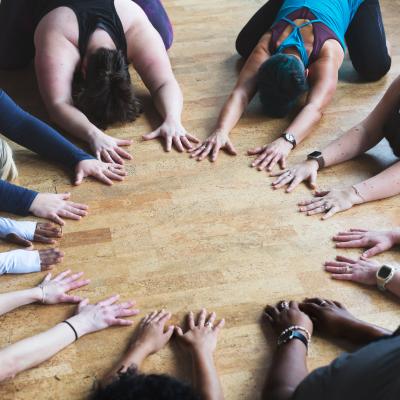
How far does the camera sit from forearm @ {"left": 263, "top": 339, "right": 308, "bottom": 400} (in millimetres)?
1495

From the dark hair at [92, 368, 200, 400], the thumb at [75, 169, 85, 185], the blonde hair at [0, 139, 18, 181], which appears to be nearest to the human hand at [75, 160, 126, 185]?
the thumb at [75, 169, 85, 185]

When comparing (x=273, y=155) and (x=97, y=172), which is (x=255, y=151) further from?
(x=97, y=172)

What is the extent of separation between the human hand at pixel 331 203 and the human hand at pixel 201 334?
605 mm

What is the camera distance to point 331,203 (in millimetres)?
2141

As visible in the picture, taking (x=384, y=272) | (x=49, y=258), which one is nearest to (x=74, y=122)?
(x=49, y=258)

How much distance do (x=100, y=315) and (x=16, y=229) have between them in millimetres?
480

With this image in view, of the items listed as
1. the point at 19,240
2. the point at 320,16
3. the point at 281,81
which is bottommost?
the point at 19,240

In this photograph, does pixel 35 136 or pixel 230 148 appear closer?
pixel 35 136

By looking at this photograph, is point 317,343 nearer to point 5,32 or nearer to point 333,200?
point 333,200

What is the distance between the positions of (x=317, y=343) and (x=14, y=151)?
1464 millimetres

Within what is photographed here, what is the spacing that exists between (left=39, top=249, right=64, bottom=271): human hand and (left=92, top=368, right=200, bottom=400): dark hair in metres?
0.75

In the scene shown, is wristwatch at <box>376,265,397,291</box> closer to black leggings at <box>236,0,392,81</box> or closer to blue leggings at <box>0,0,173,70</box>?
black leggings at <box>236,0,392,81</box>

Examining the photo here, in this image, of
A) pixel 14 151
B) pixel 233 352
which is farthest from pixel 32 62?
pixel 233 352

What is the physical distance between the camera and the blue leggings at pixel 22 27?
273 cm
